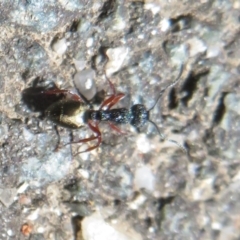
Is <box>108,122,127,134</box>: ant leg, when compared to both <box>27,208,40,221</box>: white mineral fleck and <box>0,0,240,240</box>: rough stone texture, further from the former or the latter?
<box>27,208,40,221</box>: white mineral fleck

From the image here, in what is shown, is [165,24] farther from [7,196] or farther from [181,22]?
[7,196]

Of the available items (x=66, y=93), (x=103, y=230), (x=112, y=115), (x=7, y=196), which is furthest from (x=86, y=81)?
(x=103, y=230)

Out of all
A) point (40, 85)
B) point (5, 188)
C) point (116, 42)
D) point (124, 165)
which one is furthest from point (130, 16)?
point (5, 188)

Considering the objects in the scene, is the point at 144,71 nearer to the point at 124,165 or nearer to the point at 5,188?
the point at 124,165

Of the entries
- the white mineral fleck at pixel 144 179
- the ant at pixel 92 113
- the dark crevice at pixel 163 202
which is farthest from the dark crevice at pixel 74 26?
the dark crevice at pixel 163 202

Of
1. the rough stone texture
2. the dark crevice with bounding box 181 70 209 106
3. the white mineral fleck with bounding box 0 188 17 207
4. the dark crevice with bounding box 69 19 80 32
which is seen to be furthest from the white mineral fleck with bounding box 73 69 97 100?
the white mineral fleck with bounding box 0 188 17 207

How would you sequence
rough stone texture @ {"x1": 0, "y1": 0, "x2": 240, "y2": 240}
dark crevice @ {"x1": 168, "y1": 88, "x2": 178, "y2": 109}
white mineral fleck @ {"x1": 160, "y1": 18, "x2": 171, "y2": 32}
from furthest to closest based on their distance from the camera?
dark crevice @ {"x1": 168, "y1": 88, "x2": 178, "y2": 109}, white mineral fleck @ {"x1": 160, "y1": 18, "x2": 171, "y2": 32}, rough stone texture @ {"x1": 0, "y1": 0, "x2": 240, "y2": 240}
